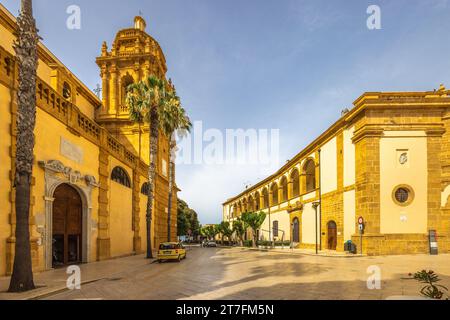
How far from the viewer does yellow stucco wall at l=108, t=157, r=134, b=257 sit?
2583cm

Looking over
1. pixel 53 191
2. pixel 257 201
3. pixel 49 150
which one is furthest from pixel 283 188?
pixel 49 150

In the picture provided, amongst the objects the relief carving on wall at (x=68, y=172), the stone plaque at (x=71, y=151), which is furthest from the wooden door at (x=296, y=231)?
the stone plaque at (x=71, y=151)

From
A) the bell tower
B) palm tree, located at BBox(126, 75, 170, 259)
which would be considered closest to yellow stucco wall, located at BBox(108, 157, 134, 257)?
palm tree, located at BBox(126, 75, 170, 259)

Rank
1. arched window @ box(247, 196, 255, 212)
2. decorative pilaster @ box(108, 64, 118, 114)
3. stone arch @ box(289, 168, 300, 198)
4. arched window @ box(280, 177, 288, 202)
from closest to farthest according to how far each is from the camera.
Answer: decorative pilaster @ box(108, 64, 118, 114), stone arch @ box(289, 168, 300, 198), arched window @ box(280, 177, 288, 202), arched window @ box(247, 196, 255, 212)

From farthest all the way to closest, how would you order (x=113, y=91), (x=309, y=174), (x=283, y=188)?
(x=283, y=188), (x=309, y=174), (x=113, y=91)

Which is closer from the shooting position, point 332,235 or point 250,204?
point 332,235

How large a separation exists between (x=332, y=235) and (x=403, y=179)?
9876 mm

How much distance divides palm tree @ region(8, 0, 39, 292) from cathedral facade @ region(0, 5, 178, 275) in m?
3.22

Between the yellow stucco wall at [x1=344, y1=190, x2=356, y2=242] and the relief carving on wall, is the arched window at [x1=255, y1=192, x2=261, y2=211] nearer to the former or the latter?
the yellow stucco wall at [x1=344, y1=190, x2=356, y2=242]

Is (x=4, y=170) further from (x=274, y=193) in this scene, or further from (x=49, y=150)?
(x=274, y=193)

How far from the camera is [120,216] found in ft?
90.8

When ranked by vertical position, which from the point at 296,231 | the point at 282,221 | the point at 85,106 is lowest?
the point at 296,231
